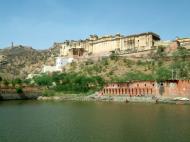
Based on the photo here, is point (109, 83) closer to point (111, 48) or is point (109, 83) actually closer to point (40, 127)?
point (111, 48)

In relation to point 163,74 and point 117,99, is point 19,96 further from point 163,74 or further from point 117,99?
point 163,74

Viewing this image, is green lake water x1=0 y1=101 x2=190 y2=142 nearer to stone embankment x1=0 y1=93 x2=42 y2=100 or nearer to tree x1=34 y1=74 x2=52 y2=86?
stone embankment x1=0 y1=93 x2=42 y2=100

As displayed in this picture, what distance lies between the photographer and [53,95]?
8081 centimetres

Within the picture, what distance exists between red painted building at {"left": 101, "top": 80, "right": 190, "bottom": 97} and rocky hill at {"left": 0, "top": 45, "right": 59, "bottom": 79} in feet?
152

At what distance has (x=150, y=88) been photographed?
67.8m

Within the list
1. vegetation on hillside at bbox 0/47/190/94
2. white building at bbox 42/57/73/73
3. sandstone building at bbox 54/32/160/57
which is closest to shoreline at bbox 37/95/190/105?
vegetation on hillside at bbox 0/47/190/94

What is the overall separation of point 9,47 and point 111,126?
156168 mm

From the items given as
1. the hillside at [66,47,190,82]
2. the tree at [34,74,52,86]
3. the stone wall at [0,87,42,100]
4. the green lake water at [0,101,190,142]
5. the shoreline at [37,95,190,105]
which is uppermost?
the hillside at [66,47,190,82]

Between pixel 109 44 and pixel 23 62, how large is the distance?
2086 inches

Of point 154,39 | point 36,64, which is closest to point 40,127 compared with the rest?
point 154,39

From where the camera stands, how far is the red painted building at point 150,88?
2483 inches

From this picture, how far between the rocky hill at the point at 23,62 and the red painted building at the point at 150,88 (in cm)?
4621

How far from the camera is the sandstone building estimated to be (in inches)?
3627

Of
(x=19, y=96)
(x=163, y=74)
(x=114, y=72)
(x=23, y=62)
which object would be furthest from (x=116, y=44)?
(x=23, y=62)
